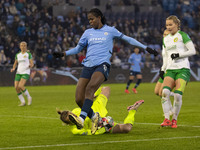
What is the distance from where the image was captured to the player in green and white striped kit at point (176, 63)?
9148 millimetres

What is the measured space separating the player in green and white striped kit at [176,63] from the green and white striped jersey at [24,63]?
7836 mm

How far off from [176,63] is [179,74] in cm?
26

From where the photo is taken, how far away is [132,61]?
23.3 meters

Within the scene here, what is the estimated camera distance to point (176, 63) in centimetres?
938

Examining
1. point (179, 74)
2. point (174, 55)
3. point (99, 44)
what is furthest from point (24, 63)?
point (99, 44)

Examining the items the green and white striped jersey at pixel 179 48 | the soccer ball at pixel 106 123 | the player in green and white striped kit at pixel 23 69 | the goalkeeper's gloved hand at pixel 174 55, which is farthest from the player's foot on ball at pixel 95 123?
the player in green and white striped kit at pixel 23 69


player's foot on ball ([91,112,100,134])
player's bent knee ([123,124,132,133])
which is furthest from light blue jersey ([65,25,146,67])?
player's bent knee ([123,124,132,133])

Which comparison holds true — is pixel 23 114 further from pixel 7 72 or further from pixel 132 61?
pixel 7 72

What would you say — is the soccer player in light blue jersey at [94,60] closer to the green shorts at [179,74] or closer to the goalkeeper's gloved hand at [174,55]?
the goalkeeper's gloved hand at [174,55]

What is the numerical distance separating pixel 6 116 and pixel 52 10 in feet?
71.2

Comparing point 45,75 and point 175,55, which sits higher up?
point 175,55

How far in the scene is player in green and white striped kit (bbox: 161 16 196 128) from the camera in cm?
915

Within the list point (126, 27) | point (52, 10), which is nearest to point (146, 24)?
point (126, 27)

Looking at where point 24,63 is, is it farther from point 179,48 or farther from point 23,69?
point 179,48
